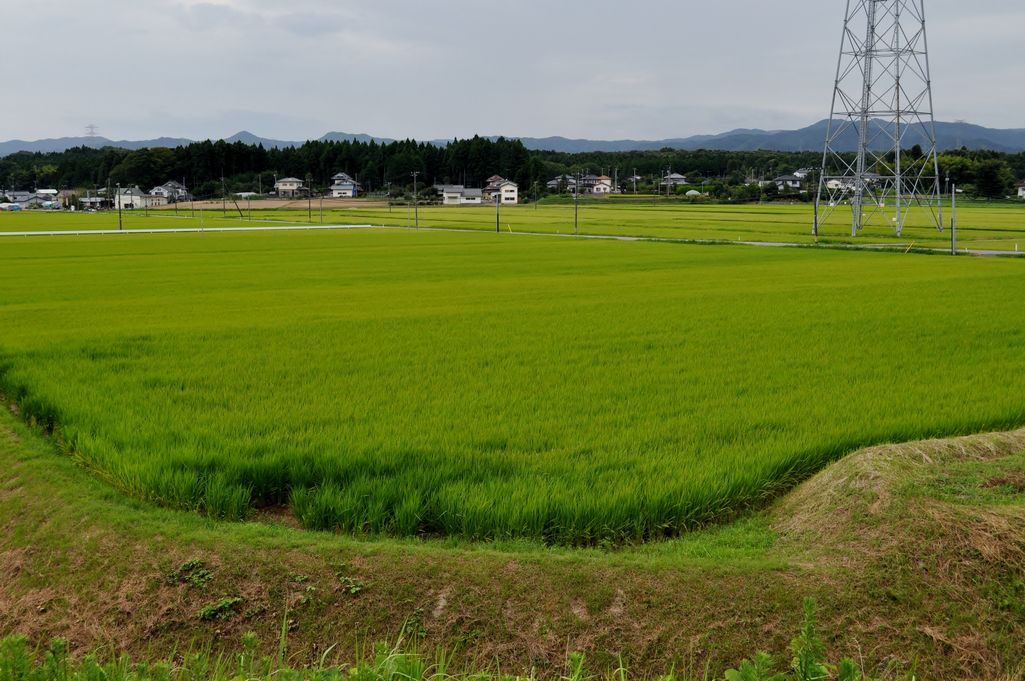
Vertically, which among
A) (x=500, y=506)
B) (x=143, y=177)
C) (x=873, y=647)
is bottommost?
(x=873, y=647)

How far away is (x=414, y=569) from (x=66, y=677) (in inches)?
82.5

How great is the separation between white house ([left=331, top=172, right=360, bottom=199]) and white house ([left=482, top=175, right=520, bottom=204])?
18.2m

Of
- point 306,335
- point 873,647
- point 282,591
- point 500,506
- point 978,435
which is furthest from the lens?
point 306,335

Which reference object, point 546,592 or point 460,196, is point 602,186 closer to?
point 460,196

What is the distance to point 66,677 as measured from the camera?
3.18 meters

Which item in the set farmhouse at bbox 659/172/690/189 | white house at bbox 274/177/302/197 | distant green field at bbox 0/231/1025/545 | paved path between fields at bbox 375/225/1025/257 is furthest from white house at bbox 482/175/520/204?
distant green field at bbox 0/231/1025/545

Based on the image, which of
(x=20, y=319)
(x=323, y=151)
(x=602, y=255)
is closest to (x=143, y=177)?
(x=323, y=151)

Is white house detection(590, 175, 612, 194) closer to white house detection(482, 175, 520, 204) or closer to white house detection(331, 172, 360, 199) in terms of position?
white house detection(482, 175, 520, 204)

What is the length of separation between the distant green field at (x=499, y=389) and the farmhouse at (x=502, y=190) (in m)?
90.7

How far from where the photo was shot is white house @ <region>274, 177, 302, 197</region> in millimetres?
120375

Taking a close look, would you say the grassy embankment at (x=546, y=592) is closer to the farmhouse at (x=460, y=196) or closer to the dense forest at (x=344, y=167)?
the farmhouse at (x=460, y=196)

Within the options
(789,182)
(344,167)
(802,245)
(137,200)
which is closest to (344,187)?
(344,167)

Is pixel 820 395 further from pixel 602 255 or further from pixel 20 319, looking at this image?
pixel 602 255

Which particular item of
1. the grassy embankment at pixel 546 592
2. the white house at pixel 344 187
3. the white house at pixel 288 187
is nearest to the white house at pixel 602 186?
the white house at pixel 344 187
